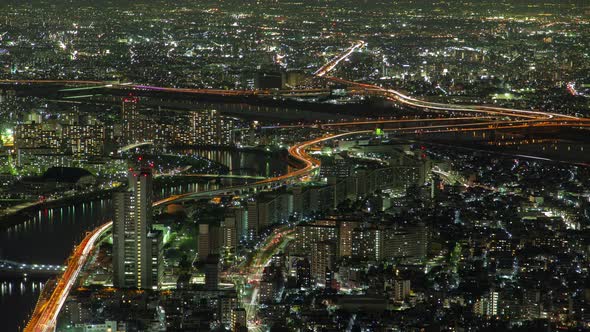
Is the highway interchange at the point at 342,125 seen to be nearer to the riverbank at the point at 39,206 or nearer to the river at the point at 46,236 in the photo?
the river at the point at 46,236

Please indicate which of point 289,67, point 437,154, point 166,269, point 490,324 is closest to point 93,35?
point 289,67

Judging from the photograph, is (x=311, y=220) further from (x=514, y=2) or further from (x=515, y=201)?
(x=514, y=2)

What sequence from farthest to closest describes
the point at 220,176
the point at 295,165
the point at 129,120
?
the point at 129,120 < the point at 295,165 < the point at 220,176

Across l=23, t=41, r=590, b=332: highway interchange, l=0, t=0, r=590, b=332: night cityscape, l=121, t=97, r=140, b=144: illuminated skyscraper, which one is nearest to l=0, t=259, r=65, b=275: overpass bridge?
l=0, t=0, r=590, b=332: night cityscape

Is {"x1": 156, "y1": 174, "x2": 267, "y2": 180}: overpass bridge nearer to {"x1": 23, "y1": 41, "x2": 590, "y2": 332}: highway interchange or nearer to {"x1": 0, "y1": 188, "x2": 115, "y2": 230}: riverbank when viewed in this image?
{"x1": 23, "y1": 41, "x2": 590, "y2": 332}: highway interchange

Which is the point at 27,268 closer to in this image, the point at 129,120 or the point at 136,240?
the point at 136,240

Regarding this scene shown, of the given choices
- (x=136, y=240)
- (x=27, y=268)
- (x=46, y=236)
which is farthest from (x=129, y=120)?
(x=136, y=240)
